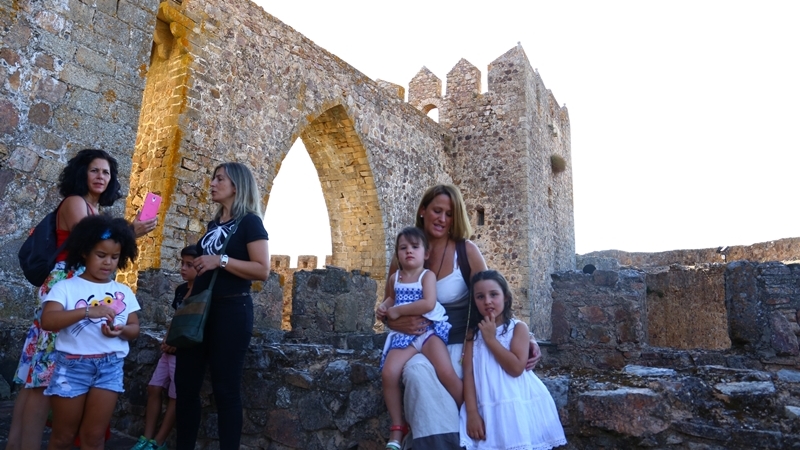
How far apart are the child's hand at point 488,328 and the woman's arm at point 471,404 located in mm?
94

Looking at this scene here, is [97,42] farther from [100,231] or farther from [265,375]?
[265,375]

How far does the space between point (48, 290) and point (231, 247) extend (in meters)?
0.83

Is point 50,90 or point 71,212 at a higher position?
point 50,90

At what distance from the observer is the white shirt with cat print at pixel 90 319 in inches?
92.4

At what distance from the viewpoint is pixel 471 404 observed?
2195 millimetres

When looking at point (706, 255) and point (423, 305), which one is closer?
point (423, 305)

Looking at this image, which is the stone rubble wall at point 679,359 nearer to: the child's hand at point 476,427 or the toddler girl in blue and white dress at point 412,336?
the child's hand at point 476,427

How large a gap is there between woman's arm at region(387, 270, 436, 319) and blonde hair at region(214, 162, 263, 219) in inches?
38.6

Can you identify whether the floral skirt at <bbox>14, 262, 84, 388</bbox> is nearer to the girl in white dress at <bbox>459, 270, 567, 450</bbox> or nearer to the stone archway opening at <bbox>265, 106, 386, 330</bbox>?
the girl in white dress at <bbox>459, 270, 567, 450</bbox>

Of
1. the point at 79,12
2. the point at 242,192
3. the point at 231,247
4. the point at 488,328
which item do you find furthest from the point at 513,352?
the point at 79,12

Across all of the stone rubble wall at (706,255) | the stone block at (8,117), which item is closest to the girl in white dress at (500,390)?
the stone block at (8,117)

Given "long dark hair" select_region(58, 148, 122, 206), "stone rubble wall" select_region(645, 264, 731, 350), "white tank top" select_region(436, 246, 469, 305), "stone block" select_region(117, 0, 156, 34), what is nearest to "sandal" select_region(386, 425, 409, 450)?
"white tank top" select_region(436, 246, 469, 305)

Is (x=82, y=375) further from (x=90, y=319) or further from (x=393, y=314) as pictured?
(x=393, y=314)

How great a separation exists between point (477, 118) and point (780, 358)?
35.0 feet
